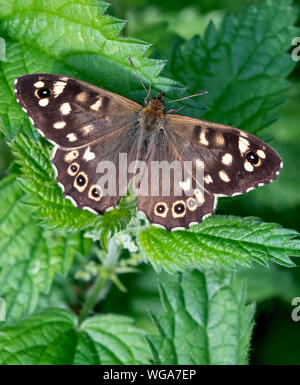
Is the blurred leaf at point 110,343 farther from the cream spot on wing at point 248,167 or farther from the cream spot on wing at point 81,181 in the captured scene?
the cream spot on wing at point 248,167

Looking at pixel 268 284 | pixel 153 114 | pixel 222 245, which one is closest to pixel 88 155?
pixel 153 114

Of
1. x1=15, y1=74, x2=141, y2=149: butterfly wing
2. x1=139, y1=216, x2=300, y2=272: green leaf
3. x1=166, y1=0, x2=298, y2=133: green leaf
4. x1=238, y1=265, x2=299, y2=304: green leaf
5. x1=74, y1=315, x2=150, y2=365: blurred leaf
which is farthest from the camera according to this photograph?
x1=238, y1=265, x2=299, y2=304: green leaf

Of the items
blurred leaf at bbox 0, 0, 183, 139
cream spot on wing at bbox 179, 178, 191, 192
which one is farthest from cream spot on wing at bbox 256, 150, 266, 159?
blurred leaf at bbox 0, 0, 183, 139

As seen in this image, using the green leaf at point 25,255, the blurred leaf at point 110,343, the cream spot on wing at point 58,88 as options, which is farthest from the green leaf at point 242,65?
the blurred leaf at point 110,343

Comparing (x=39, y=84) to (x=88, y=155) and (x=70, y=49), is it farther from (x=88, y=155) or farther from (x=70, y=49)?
(x=88, y=155)

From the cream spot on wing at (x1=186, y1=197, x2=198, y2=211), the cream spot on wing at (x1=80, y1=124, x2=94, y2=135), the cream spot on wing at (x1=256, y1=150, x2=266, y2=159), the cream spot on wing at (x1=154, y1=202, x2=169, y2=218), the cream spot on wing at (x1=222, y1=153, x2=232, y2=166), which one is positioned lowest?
the cream spot on wing at (x1=154, y1=202, x2=169, y2=218)

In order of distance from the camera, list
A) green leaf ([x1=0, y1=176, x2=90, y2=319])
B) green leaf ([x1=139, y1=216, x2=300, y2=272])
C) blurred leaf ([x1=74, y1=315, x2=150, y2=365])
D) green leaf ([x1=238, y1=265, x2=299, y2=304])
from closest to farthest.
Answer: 1. green leaf ([x1=139, y1=216, x2=300, y2=272])
2. blurred leaf ([x1=74, y1=315, x2=150, y2=365])
3. green leaf ([x1=0, y1=176, x2=90, y2=319])
4. green leaf ([x1=238, y1=265, x2=299, y2=304])

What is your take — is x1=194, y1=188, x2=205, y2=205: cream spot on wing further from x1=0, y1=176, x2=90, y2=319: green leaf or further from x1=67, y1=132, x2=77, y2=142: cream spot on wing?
x1=0, y1=176, x2=90, y2=319: green leaf
